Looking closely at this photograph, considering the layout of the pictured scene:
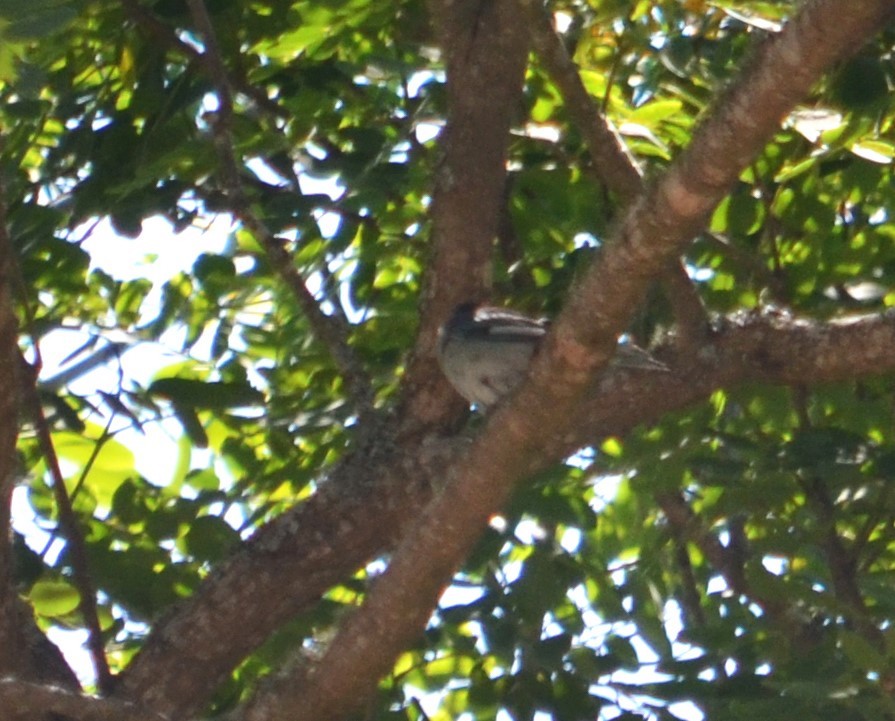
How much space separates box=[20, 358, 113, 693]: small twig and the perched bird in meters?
1.05

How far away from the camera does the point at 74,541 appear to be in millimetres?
3402

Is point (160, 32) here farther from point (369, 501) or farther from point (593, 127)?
point (369, 501)

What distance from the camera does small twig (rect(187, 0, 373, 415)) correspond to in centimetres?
386

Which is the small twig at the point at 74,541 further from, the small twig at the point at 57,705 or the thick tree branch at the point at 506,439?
the small twig at the point at 57,705

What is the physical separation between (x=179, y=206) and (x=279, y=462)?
2.84 ft

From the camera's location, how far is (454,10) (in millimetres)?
4004

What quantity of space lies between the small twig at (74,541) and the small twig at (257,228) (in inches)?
29.1

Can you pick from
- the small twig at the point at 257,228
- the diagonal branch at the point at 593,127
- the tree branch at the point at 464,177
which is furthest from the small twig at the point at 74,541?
the diagonal branch at the point at 593,127

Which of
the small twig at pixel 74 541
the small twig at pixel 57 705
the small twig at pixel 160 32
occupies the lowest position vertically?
the small twig at pixel 57 705

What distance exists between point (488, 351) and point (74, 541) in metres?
1.62

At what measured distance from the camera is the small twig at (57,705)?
3076 mm

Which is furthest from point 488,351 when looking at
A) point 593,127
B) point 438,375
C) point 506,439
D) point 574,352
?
point 574,352

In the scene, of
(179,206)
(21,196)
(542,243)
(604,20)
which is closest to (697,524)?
(542,243)

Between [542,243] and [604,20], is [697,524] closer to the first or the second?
[542,243]
